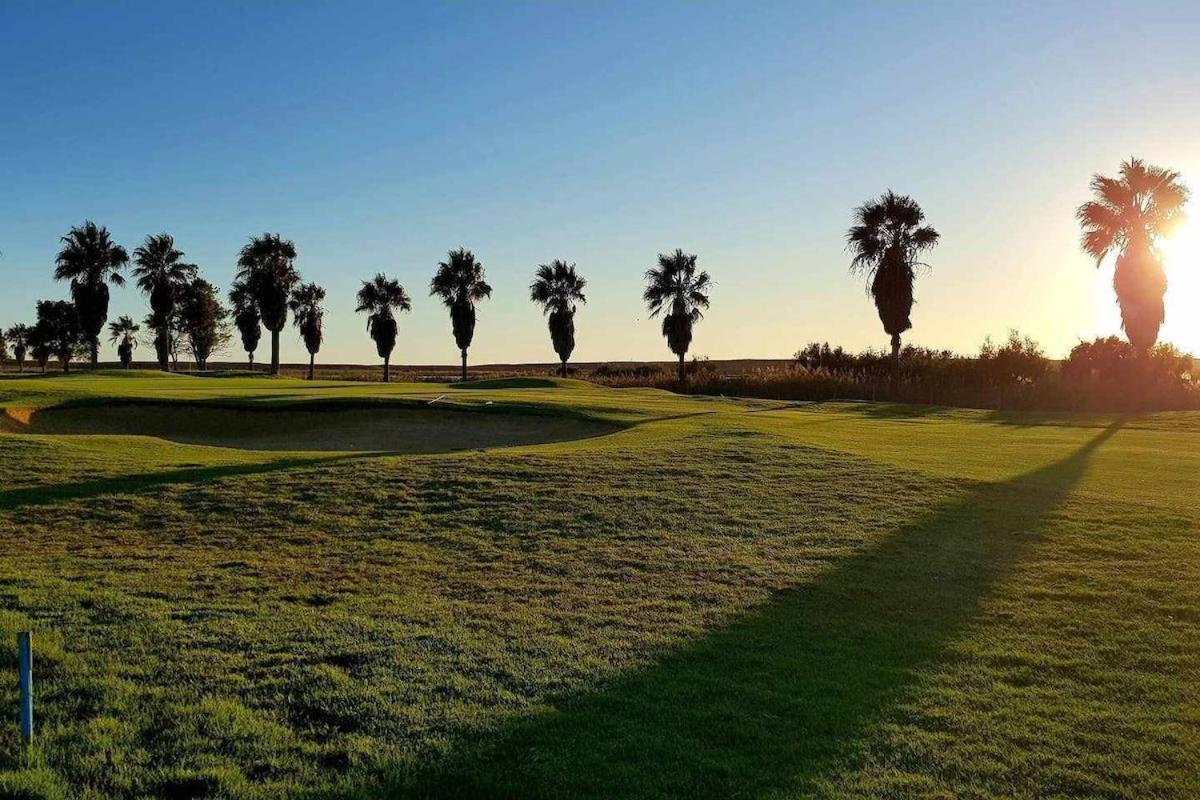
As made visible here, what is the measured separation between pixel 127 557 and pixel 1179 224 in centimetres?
4184

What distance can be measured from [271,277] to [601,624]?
72762mm

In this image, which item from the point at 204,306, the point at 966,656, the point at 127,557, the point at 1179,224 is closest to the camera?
the point at 966,656

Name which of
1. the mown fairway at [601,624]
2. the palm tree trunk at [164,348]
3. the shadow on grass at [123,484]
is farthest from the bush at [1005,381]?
the palm tree trunk at [164,348]

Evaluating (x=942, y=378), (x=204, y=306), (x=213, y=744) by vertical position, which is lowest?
(x=213, y=744)

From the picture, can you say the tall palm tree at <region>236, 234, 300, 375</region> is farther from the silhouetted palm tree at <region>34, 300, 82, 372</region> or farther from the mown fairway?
the mown fairway

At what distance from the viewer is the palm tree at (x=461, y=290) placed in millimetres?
72625

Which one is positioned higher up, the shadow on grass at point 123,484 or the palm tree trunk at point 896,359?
the palm tree trunk at point 896,359

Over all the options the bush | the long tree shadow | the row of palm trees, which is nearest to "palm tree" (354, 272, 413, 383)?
the row of palm trees

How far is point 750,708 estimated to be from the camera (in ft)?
19.3

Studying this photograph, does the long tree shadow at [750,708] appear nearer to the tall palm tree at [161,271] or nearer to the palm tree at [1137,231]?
the palm tree at [1137,231]

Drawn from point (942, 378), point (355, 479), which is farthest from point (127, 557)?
point (942, 378)

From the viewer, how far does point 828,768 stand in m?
5.04

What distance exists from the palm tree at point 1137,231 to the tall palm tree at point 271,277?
196ft

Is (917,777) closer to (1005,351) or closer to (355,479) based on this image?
(355,479)
